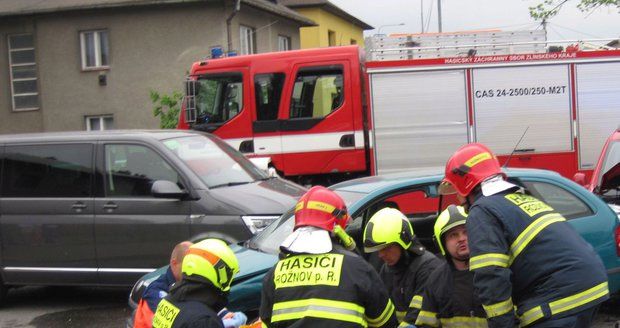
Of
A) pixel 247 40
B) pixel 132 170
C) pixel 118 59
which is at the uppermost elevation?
pixel 247 40

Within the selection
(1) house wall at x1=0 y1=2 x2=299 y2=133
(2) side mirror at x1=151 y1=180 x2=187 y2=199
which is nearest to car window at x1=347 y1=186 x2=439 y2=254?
(2) side mirror at x1=151 y1=180 x2=187 y2=199

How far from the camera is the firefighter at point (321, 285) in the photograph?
3.17 meters

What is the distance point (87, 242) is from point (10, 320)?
3.92 ft

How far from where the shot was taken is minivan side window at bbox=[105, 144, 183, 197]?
7.91 metres

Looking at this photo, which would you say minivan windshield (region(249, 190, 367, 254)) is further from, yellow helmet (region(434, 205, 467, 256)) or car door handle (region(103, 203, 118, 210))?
car door handle (region(103, 203, 118, 210))

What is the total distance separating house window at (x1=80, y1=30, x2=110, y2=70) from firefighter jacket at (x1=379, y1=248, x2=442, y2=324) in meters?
21.5

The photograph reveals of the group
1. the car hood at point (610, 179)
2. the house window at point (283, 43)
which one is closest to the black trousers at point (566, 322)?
the car hood at point (610, 179)

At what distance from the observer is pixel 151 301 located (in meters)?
4.95

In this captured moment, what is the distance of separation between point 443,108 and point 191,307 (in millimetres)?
8528

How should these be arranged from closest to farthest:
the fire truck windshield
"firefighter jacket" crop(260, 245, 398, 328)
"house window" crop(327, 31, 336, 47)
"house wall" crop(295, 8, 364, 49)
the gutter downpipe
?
"firefighter jacket" crop(260, 245, 398, 328), the fire truck windshield, the gutter downpipe, "house wall" crop(295, 8, 364, 49), "house window" crop(327, 31, 336, 47)

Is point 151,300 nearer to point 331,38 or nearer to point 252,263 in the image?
point 252,263

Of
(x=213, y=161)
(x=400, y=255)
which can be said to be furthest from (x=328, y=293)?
(x=213, y=161)

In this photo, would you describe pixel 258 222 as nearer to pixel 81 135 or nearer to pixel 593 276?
pixel 81 135

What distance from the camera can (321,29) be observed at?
115 ft
